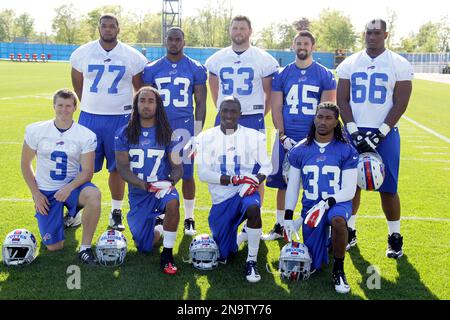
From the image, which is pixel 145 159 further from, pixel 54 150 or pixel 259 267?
pixel 259 267

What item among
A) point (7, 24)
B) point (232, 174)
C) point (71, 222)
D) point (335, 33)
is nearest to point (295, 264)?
point (232, 174)

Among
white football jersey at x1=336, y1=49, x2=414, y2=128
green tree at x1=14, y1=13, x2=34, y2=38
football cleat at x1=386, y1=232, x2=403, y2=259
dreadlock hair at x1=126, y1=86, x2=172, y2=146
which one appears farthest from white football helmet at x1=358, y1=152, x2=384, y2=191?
green tree at x1=14, y1=13, x2=34, y2=38

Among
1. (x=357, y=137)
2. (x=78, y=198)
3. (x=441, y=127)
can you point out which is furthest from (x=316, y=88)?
(x=441, y=127)

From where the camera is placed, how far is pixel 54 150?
4.10m

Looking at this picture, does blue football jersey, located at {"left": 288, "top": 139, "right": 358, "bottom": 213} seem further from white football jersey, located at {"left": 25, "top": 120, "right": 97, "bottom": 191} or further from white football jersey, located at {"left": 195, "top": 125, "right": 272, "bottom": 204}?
white football jersey, located at {"left": 25, "top": 120, "right": 97, "bottom": 191}

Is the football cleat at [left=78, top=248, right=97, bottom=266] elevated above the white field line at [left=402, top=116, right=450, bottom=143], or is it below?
below

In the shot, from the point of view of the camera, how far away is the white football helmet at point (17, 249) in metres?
3.71

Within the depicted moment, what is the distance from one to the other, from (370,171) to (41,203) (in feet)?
8.62

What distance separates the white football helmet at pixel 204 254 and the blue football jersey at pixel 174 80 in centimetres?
145

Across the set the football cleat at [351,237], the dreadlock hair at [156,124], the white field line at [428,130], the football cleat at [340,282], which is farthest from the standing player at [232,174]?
the white field line at [428,130]

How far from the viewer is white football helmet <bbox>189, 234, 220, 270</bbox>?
12.4 ft

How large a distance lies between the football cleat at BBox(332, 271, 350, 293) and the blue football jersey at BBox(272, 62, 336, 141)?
54.7 inches

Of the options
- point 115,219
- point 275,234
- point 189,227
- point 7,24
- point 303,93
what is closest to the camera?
point 303,93
